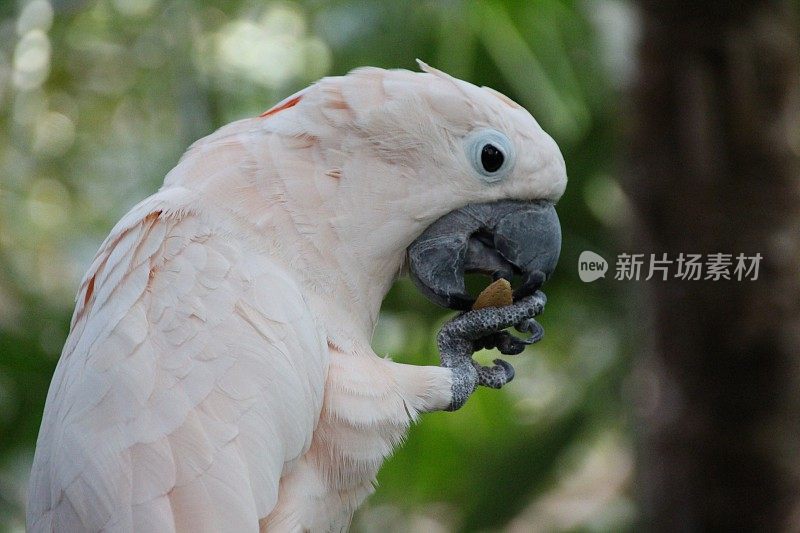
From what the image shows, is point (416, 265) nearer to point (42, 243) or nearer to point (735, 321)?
point (735, 321)

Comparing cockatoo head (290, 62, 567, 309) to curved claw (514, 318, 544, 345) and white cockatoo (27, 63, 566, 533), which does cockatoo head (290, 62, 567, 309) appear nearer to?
white cockatoo (27, 63, 566, 533)

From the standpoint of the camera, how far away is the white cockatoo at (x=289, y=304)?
1379 millimetres

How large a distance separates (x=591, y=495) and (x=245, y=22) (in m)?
2.90

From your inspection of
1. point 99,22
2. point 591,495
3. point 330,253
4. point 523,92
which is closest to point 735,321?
point 523,92

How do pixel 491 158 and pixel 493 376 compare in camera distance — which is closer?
pixel 491 158

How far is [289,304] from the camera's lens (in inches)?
58.6

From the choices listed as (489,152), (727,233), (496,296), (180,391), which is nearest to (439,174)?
(489,152)

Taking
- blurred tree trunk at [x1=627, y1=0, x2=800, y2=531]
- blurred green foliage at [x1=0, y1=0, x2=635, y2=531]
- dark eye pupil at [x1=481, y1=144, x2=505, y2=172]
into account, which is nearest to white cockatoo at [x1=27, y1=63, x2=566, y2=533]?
dark eye pupil at [x1=481, y1=144, x2=505, y2=172]

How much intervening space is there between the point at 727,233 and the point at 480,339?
120 centimetres

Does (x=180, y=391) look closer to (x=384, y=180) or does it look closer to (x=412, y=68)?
(x=384, y=180)

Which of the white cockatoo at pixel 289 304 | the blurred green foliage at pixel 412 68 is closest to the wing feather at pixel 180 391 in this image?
the white cockatoo at pixel 289 304

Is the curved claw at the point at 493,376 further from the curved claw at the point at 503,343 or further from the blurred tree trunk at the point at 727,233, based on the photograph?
the blurred tree trunk at the point at 727,233

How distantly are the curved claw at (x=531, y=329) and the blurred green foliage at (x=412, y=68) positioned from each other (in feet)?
4.41

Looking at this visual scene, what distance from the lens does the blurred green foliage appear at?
3.14 meters
